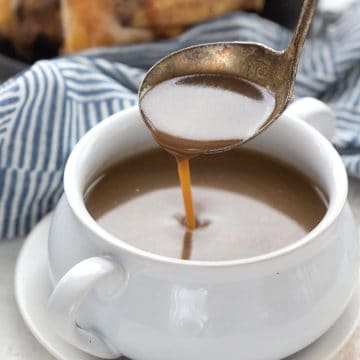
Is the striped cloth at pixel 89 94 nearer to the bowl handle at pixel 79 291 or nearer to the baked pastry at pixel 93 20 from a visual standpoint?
the baked pastry at pixel 93 20

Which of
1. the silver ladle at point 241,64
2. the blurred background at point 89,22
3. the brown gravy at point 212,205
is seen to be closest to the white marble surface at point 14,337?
the brown gravy at point 212,205

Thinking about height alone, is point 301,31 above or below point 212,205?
above

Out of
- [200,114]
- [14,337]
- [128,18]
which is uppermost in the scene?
[200,114]

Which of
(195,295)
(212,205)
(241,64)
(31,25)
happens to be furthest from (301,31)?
(31,25)

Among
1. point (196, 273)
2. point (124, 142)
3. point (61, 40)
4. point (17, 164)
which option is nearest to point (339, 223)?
point (196, 273)

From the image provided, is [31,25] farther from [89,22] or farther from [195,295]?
[195,295]

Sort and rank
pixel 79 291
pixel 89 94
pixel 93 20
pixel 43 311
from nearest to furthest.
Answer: pixel 79 291 → pixel 43 311 → pixel 89 94 → pixel 93 20
